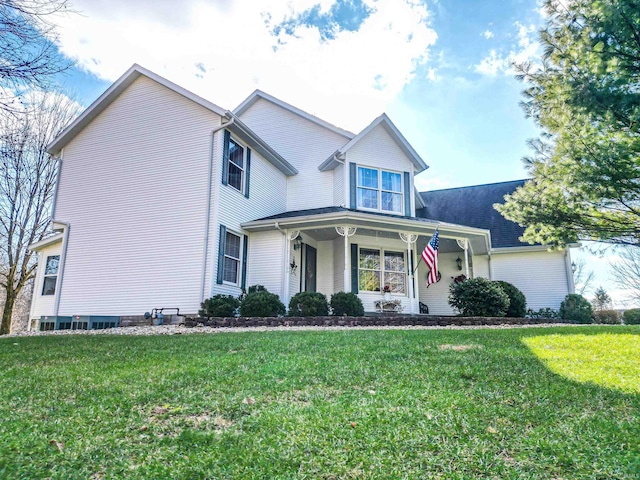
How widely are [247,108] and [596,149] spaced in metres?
13.0

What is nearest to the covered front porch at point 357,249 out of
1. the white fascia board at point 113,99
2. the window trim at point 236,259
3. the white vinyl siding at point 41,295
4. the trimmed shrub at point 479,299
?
the window trim at point 236,259

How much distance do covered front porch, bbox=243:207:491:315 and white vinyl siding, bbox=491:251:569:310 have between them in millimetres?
1943

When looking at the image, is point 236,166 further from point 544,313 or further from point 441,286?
point 544,313

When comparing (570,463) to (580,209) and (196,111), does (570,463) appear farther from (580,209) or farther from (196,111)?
(196,111)

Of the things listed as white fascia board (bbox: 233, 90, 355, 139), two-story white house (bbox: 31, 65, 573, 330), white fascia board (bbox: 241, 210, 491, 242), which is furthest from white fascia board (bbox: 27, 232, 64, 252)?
white fascia board (bbox: 233, 90, 355, 139)

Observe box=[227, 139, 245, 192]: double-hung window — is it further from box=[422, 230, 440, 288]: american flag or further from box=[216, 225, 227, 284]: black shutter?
box=[422, 230, 440, 288]: american flag

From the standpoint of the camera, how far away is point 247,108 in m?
17.2

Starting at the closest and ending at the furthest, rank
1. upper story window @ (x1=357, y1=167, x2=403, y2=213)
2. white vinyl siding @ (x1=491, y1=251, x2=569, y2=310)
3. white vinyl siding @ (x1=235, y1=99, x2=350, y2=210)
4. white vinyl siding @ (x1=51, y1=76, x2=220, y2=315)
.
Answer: white vinyl siding @ (x1=51, y1=76, x2=220, y2=315)
upper story window @ (x1=357, y1=167, x2=403, y2=213)
white vinyl siding @ (x1=235, y1=99, x2=350, y2=210)
white vinyl siding @ (x1=491, y1=251, x2=569, y2=310)

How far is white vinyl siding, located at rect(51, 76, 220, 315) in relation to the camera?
11578mm

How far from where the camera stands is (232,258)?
39.5ft

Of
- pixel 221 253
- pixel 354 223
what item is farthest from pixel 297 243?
pixel 221 253

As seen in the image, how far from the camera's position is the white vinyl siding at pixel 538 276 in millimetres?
15641

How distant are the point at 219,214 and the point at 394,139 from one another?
23.4 feet

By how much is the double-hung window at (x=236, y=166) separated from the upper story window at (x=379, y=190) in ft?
13.3
